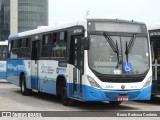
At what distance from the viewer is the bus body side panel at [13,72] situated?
22.5m

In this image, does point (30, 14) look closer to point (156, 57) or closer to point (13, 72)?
point (13, 72)

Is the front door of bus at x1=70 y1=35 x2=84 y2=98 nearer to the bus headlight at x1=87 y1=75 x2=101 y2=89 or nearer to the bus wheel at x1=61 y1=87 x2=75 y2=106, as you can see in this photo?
the bus headlight at x1=87 y1=75 x2=101 y2=89

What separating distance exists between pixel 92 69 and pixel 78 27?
174cm

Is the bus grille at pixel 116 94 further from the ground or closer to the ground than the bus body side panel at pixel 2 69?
further from the ground

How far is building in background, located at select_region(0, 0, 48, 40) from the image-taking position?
12025cm

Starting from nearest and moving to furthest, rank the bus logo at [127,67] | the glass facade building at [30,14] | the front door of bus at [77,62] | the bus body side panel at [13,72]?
the bus logo at [127,67] → the front door of bus at [77,62] → the bus body side panel at [13,72] → the glass facade building at [30,14]

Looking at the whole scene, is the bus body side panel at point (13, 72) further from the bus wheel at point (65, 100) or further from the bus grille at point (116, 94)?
the bus grille at point (116, 94)

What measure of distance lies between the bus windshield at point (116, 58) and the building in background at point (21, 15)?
345ft

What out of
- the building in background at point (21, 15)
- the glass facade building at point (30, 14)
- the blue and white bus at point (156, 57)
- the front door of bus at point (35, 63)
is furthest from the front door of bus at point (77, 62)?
the glass facade building at point (30, 14)

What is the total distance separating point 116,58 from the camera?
562 inches

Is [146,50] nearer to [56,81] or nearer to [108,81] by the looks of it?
[108,81]

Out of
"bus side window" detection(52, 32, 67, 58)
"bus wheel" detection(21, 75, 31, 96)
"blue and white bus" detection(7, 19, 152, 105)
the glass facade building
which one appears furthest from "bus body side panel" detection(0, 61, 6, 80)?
the glass facade building

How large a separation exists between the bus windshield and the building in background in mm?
105149

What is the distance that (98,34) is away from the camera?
47.1 feet
